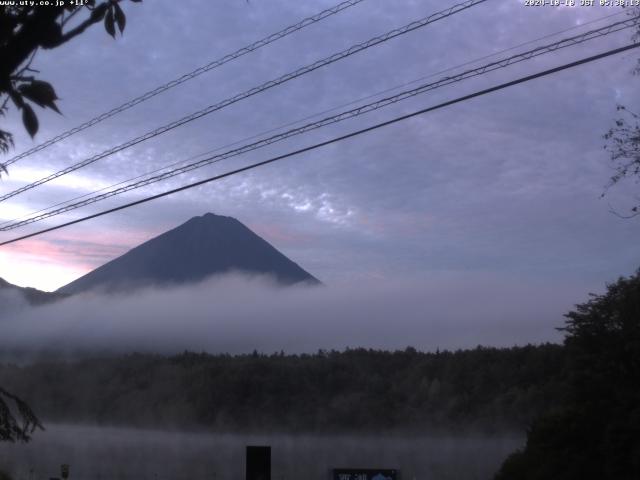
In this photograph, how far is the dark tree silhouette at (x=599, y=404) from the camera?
16828 mm

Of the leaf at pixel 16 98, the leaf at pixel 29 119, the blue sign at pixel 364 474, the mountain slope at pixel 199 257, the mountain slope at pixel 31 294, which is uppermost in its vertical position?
the mountain slope at pixel 199 257

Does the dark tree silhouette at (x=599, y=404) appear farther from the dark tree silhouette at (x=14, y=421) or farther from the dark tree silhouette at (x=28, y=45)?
the dark tree silhouette at (x=28, y=45)

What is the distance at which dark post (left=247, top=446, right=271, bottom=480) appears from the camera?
18.2 metres

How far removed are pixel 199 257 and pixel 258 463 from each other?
91032 millimetres

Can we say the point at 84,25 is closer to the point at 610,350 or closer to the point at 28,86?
the point at 28,86

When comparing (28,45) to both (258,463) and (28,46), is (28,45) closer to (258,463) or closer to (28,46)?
(28,46)

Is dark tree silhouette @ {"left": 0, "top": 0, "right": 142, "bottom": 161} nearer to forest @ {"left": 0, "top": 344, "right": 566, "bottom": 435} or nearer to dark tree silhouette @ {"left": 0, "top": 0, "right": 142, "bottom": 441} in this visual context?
dark tree silhouette @ {"left": 0, "top": 0, "right": 142, "bottom": 441}

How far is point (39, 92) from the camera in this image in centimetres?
466

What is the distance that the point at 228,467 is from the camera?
38.4 m

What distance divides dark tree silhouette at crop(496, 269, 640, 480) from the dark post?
6.04m

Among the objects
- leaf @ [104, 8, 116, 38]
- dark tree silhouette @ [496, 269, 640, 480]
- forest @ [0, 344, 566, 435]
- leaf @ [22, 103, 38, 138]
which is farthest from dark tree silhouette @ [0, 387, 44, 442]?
forest @ [0, 344, 566, 435]

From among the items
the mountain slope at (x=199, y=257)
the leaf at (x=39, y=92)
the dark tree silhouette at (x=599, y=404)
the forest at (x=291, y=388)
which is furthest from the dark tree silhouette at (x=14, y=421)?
the mountain slope at (x=199, y=257)

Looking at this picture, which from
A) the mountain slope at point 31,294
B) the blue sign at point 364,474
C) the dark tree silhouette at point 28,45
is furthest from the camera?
the mountain slope at point 31,294

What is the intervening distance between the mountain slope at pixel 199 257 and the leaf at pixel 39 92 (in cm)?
8568
